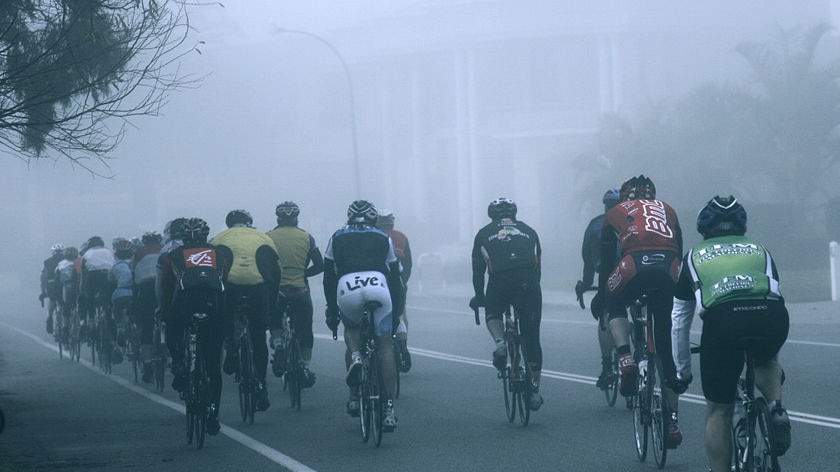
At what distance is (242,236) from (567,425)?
3.44 m

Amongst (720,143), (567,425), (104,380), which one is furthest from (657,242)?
(720,143)

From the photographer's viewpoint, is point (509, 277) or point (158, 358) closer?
point (509, 277)

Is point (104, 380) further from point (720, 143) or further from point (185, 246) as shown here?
point (720, 143)

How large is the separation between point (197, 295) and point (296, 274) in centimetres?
349

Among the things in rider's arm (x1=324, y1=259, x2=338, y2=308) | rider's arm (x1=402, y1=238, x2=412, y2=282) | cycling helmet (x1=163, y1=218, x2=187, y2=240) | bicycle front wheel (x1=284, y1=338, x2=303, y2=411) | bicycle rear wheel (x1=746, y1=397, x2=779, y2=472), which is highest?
cycling helmet (x1=163, y1=218, x2=187, y2=240)

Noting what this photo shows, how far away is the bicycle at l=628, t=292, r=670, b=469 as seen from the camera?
340 inches

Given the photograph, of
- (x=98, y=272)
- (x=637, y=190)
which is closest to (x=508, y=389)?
(x=637, y=190)

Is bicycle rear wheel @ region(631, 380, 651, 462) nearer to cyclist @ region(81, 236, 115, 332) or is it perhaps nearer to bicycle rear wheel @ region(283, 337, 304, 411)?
bicycle rear wheel @ region(283, 337, 304, 411)

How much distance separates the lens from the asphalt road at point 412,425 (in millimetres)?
9523

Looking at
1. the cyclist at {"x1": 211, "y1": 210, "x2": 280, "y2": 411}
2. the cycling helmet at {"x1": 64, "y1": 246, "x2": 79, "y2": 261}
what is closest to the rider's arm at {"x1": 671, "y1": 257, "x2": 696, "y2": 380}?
the cyclist at {"x1": 211, "y1": 210, "x2": 280, "y2": 411}

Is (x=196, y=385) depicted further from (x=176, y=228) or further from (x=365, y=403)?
(x=176, y=228)

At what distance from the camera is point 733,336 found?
20.9 feet

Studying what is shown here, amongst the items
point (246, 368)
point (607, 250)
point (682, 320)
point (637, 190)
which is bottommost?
point (246, 368)

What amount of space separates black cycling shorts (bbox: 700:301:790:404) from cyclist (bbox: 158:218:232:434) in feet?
16.4
